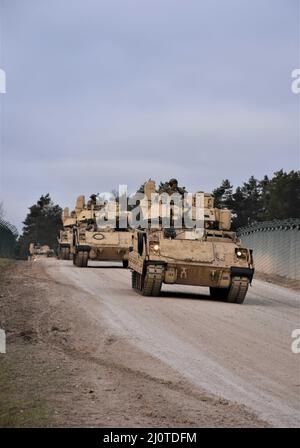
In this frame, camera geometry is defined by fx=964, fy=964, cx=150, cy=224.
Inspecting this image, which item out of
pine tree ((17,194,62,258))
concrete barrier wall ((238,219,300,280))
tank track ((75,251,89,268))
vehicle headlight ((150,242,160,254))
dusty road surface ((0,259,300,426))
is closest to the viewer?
dusty road surface ((0,259,300,426))

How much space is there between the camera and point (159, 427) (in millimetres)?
7340

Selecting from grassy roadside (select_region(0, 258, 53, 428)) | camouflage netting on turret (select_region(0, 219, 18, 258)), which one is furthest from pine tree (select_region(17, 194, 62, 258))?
grassy roadside (select_region(0, 258, 53, 428))

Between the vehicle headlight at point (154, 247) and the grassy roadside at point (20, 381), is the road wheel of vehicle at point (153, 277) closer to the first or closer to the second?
the vehicle headlight at point (154, 247)

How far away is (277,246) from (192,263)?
18931 millimetres

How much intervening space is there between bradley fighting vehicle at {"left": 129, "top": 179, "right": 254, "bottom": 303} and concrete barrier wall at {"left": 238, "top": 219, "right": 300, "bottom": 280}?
13.8 metres

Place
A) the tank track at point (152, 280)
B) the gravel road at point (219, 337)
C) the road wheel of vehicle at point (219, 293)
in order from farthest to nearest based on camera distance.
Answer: the road wheel of vehicle at point (219, 293), the tank track at point (152, 280), the gravel road at point (219, 337)

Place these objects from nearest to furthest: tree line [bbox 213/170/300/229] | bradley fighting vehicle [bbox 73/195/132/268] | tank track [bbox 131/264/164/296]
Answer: tank track [bbox 131/264/164/296]
bradley fighting vehicle [bbox 73/195/132/268]
tree line [bbox 213/170/300/229]

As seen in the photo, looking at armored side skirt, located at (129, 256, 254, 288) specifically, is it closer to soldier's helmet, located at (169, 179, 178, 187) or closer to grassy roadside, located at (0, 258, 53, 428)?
soldier's helmet, located at (169, 179, 178, 187)

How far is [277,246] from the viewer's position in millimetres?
38719

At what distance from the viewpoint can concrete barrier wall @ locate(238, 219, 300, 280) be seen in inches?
1379

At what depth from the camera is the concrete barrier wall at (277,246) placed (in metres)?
35.0

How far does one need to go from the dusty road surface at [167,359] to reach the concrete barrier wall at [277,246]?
14934mm

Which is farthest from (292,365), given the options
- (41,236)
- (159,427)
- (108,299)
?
(41,236)

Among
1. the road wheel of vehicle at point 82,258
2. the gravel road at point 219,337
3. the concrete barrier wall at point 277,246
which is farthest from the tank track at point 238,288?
the road wheel of vehicle at point 82,258
